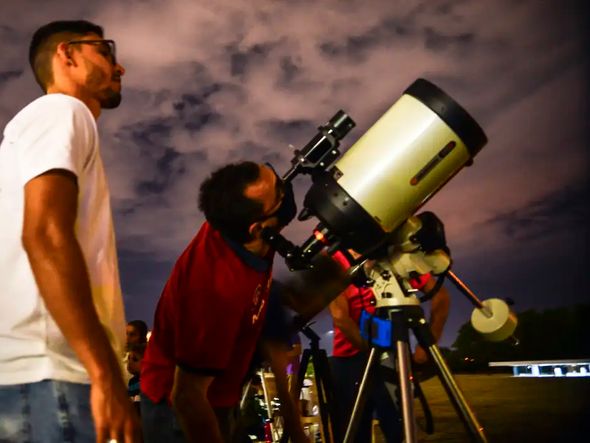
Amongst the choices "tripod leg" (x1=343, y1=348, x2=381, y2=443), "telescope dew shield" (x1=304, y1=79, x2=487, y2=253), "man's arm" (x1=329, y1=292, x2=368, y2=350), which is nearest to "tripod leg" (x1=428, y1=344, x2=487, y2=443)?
"tripod leg" (x1=343, y1=348, x2=381, y2=443)

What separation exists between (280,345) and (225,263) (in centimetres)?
54

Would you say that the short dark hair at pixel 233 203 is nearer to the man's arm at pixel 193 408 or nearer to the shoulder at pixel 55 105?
the man's arm at pixel 193 408

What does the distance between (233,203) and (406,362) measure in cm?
74

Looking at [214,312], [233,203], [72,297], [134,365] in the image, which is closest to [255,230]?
[233,203]

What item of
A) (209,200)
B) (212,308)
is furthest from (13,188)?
(209,200)

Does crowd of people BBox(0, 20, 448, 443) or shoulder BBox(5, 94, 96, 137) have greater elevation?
shoulder BBox(5, 94, 96, 137)

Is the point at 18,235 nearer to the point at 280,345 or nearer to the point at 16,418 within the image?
the point at 16,418

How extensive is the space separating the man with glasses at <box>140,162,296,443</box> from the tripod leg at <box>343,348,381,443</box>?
361 mm

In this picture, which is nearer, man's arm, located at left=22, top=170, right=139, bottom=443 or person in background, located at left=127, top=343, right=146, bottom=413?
man's arm, located at left=22, top=170, right=139, bottom=443

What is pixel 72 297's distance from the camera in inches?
33.1

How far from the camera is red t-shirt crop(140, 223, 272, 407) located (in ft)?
4.85

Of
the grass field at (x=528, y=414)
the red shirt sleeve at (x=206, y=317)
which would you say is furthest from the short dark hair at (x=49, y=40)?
the grass field at (x=528, y=414)

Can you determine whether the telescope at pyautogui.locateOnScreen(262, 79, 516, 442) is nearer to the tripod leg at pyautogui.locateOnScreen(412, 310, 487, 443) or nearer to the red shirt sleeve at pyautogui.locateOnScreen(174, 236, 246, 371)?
the tripod leg at pyautogui.locateOnScreen(412, 310, 487, 443)

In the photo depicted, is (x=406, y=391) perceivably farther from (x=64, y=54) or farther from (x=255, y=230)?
(x=64, y=54)
